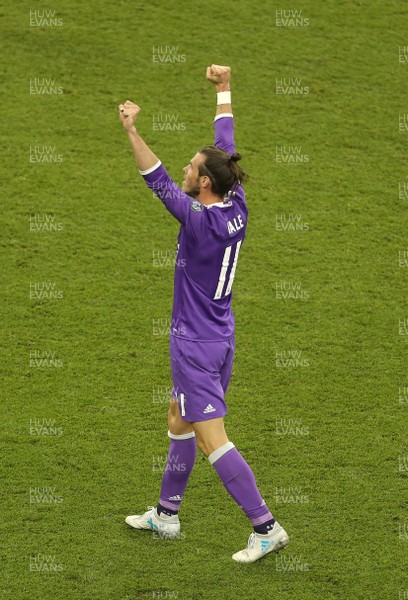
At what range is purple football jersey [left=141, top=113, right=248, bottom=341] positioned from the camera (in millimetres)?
5504

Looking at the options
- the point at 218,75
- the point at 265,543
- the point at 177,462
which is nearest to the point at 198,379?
the point at 177,462

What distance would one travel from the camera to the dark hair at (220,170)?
18.4 ft

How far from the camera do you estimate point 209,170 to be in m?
5.60

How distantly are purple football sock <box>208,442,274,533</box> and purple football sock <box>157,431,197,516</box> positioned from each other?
0.32 metres

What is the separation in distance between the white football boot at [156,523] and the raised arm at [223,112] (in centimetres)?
195

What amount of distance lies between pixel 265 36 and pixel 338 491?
6.55 meters

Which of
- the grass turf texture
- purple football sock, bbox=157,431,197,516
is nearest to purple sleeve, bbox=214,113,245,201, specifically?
purple football sock, bbox=157,431,197,516

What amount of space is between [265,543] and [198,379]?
2.97 ft

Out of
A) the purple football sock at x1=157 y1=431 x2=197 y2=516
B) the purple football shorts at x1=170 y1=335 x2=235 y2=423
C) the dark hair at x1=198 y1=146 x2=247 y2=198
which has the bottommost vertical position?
the purple football sock at x1=157 y1=431 x2=197 y2=516

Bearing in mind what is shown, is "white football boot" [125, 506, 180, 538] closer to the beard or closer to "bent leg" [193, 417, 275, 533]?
"bent leg" [193, 417, 275, 533]

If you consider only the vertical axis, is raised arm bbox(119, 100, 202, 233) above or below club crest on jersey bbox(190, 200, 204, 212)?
above

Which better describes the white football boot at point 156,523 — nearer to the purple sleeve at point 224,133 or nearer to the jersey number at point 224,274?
the jersey number at point 224,274

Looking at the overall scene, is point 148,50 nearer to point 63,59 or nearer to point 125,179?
point 63,59

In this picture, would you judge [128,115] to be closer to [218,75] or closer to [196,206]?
[196,206]
